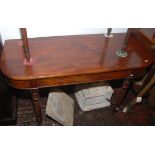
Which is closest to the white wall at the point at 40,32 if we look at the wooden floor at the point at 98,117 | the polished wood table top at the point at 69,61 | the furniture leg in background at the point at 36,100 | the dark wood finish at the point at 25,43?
the polished wood table top at the point at 69,61

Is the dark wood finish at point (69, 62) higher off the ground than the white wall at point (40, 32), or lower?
lower

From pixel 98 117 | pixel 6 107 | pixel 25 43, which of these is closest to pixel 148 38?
pixel 98 117

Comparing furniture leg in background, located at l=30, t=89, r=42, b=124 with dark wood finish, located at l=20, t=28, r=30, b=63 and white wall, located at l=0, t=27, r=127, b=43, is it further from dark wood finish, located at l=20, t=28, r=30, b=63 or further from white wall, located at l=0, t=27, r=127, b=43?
white wall, located at l=0, t=27, r=127, b=43

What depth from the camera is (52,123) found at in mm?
1961

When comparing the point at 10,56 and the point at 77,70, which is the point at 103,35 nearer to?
the point at 77,70

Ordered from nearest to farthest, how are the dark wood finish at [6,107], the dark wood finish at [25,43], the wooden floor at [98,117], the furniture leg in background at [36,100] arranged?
the dark wood finish at [25,43] → the furniture leg in background at [36,100] → the dark wood finish at [6,107] → the wooden floor at [98,117]

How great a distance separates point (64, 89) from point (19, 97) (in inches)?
23.6

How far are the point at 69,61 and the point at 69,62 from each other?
0.01m

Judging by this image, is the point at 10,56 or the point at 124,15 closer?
the point at 124,15

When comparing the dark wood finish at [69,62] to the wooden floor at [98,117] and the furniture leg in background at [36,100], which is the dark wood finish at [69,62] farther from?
the wooden floor at [98,117]

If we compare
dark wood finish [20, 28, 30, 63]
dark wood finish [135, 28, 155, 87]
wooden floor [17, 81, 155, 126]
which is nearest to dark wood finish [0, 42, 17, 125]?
wooden floor [17, 81, 155, 126]

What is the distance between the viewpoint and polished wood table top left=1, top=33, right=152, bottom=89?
141 cm

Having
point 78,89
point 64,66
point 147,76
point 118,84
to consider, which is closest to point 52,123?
point 78,89

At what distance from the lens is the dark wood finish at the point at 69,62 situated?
1.41 meters
